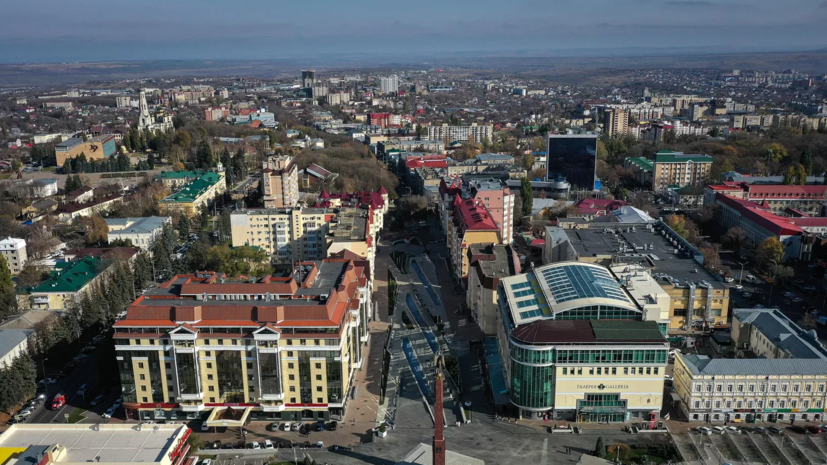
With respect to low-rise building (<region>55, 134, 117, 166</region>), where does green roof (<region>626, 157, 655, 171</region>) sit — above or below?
below

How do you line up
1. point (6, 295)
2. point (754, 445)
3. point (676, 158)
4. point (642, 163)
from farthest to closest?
1. point (642, 163)
2. point (676, 158)
3. point (6, 295)
4. point (754, 445)

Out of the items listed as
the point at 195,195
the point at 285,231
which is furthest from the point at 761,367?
the point at 195,195

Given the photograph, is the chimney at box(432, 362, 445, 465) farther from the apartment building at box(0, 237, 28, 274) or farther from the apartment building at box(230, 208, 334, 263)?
the apartment building at box(0, 237, 28, 274)

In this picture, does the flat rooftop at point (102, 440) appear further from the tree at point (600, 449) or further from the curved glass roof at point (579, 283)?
the curved glass roof at point (579, 283)

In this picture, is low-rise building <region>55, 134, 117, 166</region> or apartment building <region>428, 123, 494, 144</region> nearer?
low-rise building <region>55, 134, 117, 166</region>

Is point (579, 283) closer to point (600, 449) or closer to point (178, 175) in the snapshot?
point (600, 449)

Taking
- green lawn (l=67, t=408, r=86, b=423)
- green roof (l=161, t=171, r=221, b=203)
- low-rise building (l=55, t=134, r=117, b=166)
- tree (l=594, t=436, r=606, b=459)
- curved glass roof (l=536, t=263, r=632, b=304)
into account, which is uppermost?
low-rise building (l=55, t=134, r=117, b=166)

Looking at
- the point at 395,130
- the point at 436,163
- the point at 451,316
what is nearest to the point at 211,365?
the point at 451,316

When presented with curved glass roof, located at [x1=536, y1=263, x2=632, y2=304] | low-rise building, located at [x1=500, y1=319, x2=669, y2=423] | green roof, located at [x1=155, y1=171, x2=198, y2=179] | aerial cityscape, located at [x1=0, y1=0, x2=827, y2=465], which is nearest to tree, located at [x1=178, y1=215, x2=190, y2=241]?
aerial cityscape, located at [x1=0, y1=0, x2=827, y2=465]
